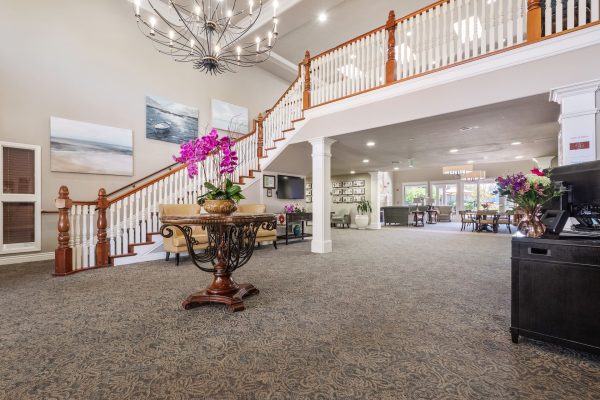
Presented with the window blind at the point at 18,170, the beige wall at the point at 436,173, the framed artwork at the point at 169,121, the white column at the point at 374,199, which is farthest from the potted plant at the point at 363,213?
the window blind at the point at 18,170

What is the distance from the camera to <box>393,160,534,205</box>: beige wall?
1283 centimetres

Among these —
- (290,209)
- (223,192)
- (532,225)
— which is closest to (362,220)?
A: (290,209)

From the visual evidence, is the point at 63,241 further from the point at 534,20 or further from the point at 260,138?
the point at 534,20

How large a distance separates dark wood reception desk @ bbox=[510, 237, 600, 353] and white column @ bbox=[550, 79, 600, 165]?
2.00 metres

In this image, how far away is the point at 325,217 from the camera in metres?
5.59

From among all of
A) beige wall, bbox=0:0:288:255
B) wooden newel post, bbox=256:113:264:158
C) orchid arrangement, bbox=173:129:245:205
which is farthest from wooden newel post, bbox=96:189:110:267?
wooden newel post, bbox=256:113:264:158

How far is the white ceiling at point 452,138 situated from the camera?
4074 millimetres

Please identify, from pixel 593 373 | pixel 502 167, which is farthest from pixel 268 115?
pixel 502 167

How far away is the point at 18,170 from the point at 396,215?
469 inches

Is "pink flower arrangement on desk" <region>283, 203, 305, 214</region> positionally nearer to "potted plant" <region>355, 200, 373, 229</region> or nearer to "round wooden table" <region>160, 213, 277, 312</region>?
"round wooden table" <region>160, 213, 277, 312</region>

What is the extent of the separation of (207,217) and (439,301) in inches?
92.3

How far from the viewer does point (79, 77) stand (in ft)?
17.5

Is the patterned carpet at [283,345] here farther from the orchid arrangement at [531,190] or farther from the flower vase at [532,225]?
the orchid arrangement at [531,190]

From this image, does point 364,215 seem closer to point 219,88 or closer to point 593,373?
point 219,88
